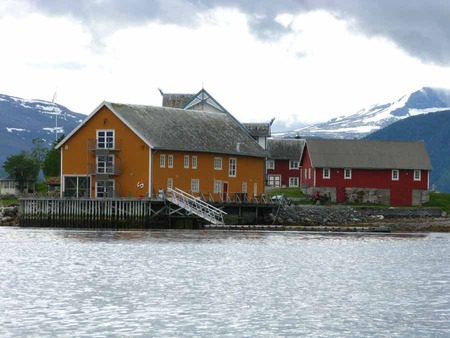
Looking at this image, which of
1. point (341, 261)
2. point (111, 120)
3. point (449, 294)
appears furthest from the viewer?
point (111, 120)

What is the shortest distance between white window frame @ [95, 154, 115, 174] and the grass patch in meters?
32.1

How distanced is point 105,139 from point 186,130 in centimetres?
716

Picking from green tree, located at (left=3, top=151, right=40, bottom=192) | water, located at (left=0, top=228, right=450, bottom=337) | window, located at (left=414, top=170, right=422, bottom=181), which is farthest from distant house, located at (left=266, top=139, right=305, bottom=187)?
water, located at (left=0, top=228, right=450, bottom=337)

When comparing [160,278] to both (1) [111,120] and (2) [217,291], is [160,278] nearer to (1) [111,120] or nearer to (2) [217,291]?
(2) [217,291]

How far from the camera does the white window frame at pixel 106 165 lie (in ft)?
266

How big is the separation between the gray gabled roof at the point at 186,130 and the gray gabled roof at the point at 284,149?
1207 inches

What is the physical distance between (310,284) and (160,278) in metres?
6.04

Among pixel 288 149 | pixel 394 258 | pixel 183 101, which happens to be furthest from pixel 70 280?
pixel 288 149

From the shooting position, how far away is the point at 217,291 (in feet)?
131

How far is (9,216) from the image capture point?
89.0 meters

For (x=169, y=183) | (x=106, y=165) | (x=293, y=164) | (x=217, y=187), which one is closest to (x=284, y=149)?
(x=293, y=164)

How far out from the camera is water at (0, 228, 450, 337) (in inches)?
1267

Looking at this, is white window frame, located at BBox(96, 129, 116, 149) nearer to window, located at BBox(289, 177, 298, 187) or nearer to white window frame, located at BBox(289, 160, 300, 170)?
white window frame, located at BBox(289, 160, 300, 170)

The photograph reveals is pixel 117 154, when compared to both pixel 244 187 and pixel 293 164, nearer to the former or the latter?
pixel 244 187
